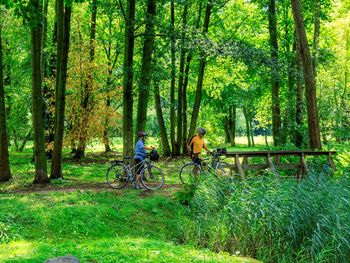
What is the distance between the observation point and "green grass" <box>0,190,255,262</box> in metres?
6.27

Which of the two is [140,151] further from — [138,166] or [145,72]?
[145,72]

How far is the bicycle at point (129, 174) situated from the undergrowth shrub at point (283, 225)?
4707mm

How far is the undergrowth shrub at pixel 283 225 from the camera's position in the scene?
7.02 metres

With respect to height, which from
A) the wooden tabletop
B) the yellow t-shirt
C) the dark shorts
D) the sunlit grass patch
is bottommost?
the sunlit grass patch

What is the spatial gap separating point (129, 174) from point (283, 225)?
22.8ft

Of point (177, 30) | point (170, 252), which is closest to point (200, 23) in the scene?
point (177, 30)

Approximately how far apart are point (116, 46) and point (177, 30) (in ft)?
51.2

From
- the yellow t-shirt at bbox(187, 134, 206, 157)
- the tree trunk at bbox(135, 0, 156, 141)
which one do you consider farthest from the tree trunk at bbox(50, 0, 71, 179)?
the yellow t-shirt at bbox(187, 134, 206, 157)

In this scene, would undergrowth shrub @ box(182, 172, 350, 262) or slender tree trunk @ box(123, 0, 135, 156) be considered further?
slender tree trunk @ box(123, 0, 135, 156)

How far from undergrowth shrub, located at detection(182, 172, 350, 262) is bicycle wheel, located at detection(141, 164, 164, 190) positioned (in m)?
4.60

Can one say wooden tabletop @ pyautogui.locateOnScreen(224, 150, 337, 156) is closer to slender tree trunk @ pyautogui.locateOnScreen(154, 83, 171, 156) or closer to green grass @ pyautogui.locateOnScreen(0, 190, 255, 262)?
green grass @ pyautogui.locateOnScreen(0, 190, 255, 262)

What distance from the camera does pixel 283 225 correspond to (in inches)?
298

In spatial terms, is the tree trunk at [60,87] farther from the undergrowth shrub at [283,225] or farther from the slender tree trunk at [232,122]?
the slender tree trunk at [232,122]

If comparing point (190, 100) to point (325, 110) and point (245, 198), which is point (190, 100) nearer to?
point (325, 110)
